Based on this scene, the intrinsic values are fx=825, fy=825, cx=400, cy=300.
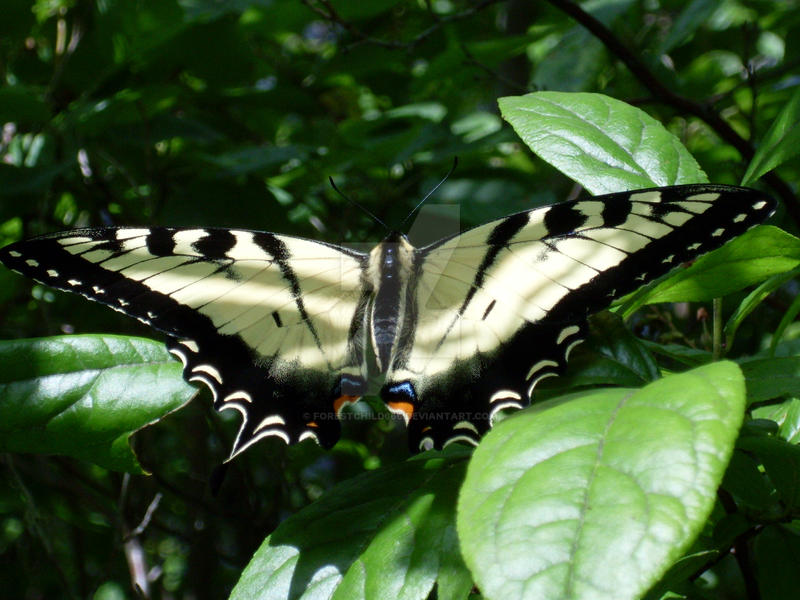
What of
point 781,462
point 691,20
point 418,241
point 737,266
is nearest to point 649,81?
point 691,20

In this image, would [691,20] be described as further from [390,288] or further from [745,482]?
[745,482]

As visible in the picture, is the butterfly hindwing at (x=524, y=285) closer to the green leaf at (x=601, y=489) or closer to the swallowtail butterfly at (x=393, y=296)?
the swallowtail butterfly at (x=393, y=296)

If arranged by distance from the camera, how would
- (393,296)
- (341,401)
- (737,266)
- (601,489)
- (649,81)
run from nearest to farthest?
(601,489) → (737,266) → (341,401) → (393,296) → (649,81)

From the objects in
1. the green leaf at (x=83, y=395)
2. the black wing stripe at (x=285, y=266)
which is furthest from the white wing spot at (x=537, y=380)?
the black wing stripe at (x=285, y=266)

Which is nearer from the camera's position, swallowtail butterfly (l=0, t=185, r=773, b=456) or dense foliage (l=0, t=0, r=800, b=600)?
dense foliage (l=0, t=0, r=800, b=600)

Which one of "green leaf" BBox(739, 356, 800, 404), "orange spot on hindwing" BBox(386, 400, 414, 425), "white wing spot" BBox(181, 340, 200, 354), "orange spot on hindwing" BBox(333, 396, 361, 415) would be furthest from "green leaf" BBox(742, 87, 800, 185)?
"white wing spot" BBox(181, 340, 200, 354)

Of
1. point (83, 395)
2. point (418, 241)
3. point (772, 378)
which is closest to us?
point (772, 378)

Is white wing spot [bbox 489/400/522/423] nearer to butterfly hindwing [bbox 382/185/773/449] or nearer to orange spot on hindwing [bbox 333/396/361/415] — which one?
butterfly hindwing [bbox 382/185/773/449]
